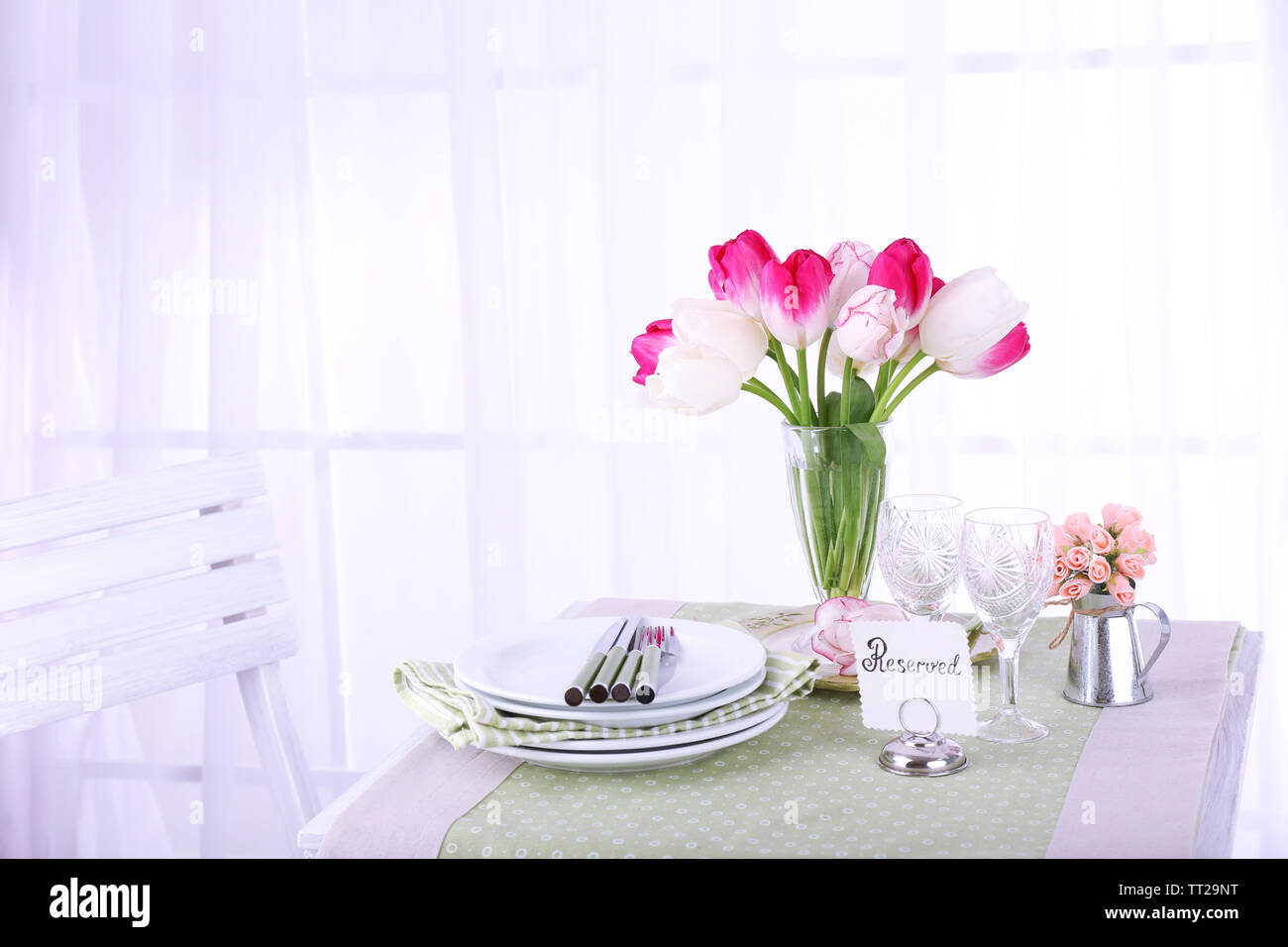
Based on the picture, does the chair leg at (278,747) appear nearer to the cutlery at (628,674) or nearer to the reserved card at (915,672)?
the cutlery at (628,674)

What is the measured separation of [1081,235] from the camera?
2.12 metres

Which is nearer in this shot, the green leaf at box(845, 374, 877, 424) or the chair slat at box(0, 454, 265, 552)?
the green leaf at box(845, 374, 877, 424)

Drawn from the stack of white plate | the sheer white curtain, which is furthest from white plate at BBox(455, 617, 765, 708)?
the sheer white curtain

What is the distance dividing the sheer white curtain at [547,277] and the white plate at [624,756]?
139 centimetres

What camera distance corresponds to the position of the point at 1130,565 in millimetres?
1010

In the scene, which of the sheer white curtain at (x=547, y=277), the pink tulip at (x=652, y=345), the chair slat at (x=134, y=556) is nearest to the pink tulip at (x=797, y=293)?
the pink tulip at (x=652, y=345)

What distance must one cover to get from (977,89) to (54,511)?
1.62 metres

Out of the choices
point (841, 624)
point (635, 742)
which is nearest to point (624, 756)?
point (635, 742)

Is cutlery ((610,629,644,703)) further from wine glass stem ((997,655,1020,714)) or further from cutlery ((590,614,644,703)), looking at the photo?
wine glass stem ((997,655,1020,714))

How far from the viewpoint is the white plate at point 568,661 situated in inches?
36.1

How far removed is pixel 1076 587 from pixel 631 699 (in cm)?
38

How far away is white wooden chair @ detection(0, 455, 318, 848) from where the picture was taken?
1.23m

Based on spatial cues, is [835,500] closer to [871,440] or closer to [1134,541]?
[871,440]

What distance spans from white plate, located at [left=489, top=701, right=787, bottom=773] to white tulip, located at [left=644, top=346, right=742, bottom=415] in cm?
28
